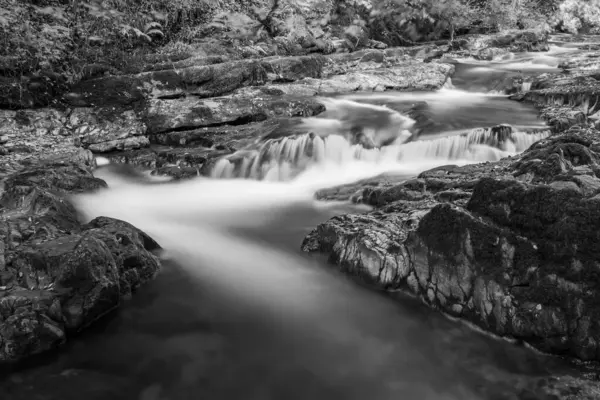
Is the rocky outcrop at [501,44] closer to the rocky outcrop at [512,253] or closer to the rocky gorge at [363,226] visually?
the rocky gorge at [363,226]

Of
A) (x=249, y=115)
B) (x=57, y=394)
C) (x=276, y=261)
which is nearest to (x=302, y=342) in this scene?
(x=276, y=261)

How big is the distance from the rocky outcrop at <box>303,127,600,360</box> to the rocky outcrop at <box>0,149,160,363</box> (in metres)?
2.75

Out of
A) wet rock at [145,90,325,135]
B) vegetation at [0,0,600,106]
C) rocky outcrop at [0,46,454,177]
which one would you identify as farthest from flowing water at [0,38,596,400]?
vegetation at [0,0,600,106]

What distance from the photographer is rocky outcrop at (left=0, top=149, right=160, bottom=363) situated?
4.31m

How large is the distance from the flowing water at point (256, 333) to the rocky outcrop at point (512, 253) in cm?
25

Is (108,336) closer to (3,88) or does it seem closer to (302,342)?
(302,342)

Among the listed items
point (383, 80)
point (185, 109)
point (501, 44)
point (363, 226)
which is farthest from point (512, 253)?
point (501, 44)

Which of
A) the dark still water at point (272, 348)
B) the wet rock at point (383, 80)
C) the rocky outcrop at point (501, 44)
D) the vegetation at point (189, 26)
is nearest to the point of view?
the dark still water at point (272, 348)

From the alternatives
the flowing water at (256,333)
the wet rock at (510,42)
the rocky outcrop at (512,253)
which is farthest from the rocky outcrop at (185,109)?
the wet rock at (510,42)

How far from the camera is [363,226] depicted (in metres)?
5.86

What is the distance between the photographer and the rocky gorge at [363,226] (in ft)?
13.9

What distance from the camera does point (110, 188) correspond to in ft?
29.4

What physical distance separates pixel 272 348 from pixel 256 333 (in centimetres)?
32

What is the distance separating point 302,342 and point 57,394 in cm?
236
